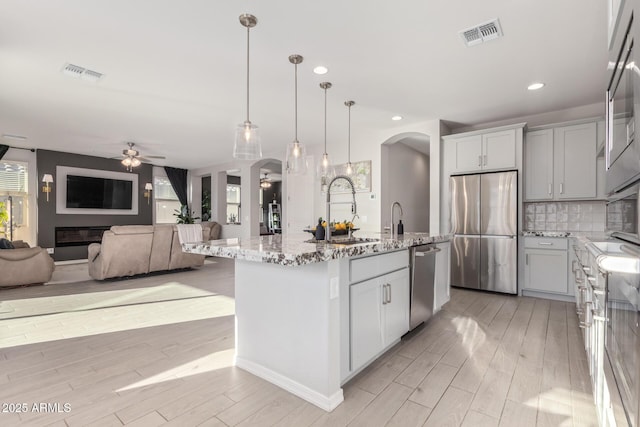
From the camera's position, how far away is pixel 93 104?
4270mm

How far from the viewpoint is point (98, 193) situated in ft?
26.6

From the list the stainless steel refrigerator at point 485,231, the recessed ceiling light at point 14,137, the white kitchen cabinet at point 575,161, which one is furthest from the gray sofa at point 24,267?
the white kitchen cabinet at point 575,161

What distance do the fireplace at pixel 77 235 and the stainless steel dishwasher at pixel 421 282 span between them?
8439 mm

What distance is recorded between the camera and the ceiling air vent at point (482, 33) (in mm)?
2512

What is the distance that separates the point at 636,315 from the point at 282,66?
320cm

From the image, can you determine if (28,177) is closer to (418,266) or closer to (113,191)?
(113,191)

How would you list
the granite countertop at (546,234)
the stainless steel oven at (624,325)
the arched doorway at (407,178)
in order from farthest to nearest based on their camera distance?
1. the arched doorway at (407,178)
2. the granite countertop at (546,234)
3. the stainless steel oven at (624,325)

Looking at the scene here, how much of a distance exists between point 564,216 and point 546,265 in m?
0.87

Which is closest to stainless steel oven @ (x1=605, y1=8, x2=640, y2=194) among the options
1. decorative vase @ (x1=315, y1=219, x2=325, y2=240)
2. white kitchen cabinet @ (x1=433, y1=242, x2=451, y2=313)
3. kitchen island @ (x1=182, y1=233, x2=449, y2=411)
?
kitchen island @ (x1=182, y1=233, x2=449, y2=411)

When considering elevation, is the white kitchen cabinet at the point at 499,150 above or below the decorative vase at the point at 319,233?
above

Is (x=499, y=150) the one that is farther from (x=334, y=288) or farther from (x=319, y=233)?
(x=334, y=288)

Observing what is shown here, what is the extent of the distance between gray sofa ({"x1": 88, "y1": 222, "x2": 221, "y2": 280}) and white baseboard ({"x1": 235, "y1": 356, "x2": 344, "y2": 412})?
3.93 m

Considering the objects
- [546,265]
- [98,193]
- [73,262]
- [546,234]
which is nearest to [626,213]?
[546,234]

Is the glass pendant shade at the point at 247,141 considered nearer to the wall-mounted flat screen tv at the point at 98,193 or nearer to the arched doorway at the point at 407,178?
the arched doorway at the point at 407,178
